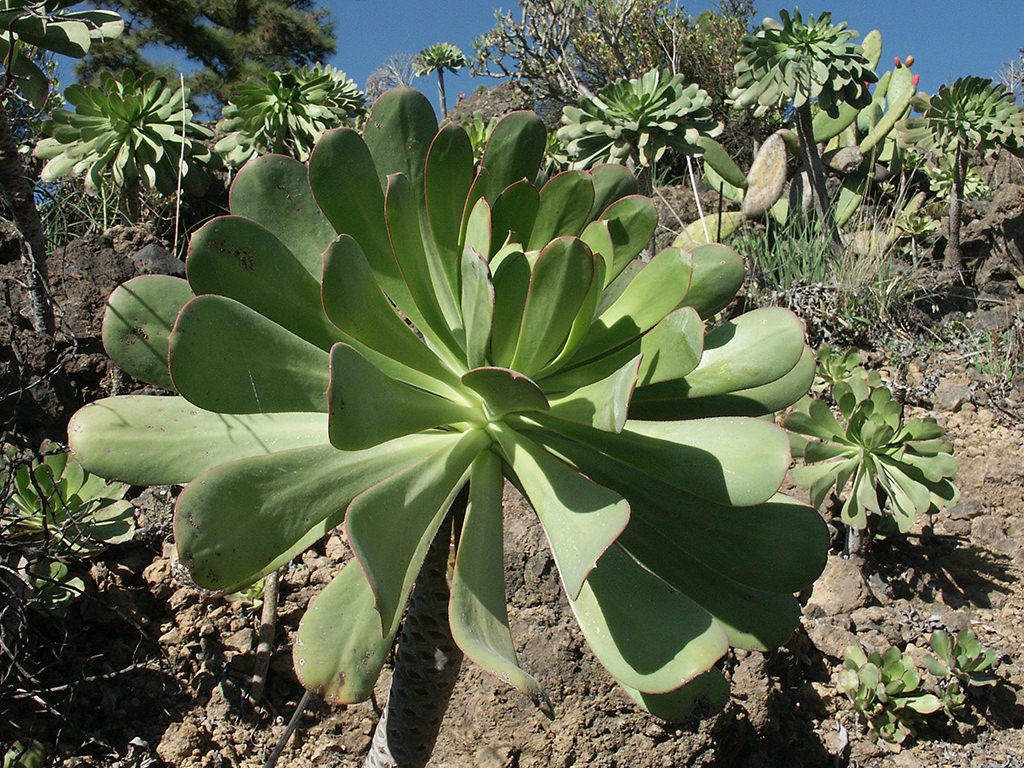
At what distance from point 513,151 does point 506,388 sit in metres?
0.41

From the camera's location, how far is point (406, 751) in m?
1.03

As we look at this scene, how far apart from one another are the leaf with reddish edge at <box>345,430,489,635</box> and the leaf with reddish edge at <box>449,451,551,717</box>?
34 mm

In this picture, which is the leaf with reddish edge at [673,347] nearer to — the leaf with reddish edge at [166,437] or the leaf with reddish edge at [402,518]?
the leaf with reddish edge at [402,518]

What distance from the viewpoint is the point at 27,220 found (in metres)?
2.61

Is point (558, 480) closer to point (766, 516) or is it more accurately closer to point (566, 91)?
point (766, 516)

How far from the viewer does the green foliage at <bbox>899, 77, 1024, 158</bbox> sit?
454cm

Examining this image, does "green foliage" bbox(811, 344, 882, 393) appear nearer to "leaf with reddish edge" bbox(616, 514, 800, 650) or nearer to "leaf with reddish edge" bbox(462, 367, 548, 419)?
"leaf with reddish edge" bbox(616, 514, 800, 650)

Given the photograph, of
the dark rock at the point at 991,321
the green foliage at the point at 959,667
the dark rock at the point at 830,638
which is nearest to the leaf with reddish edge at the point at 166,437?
the dark rock at the point at 830,638

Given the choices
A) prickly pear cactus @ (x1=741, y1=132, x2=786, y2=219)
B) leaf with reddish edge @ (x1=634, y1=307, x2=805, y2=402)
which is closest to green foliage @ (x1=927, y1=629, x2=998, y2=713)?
leaf with reddish edge @ (x1=634, y1=307, x2=805, y2=402)

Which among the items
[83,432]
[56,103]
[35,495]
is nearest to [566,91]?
[56,103]

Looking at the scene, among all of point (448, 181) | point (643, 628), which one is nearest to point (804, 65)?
point (448, 181)

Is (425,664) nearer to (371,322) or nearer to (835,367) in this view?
(371,322)

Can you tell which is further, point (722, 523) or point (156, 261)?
point (156, 261)

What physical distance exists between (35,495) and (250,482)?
138cm
